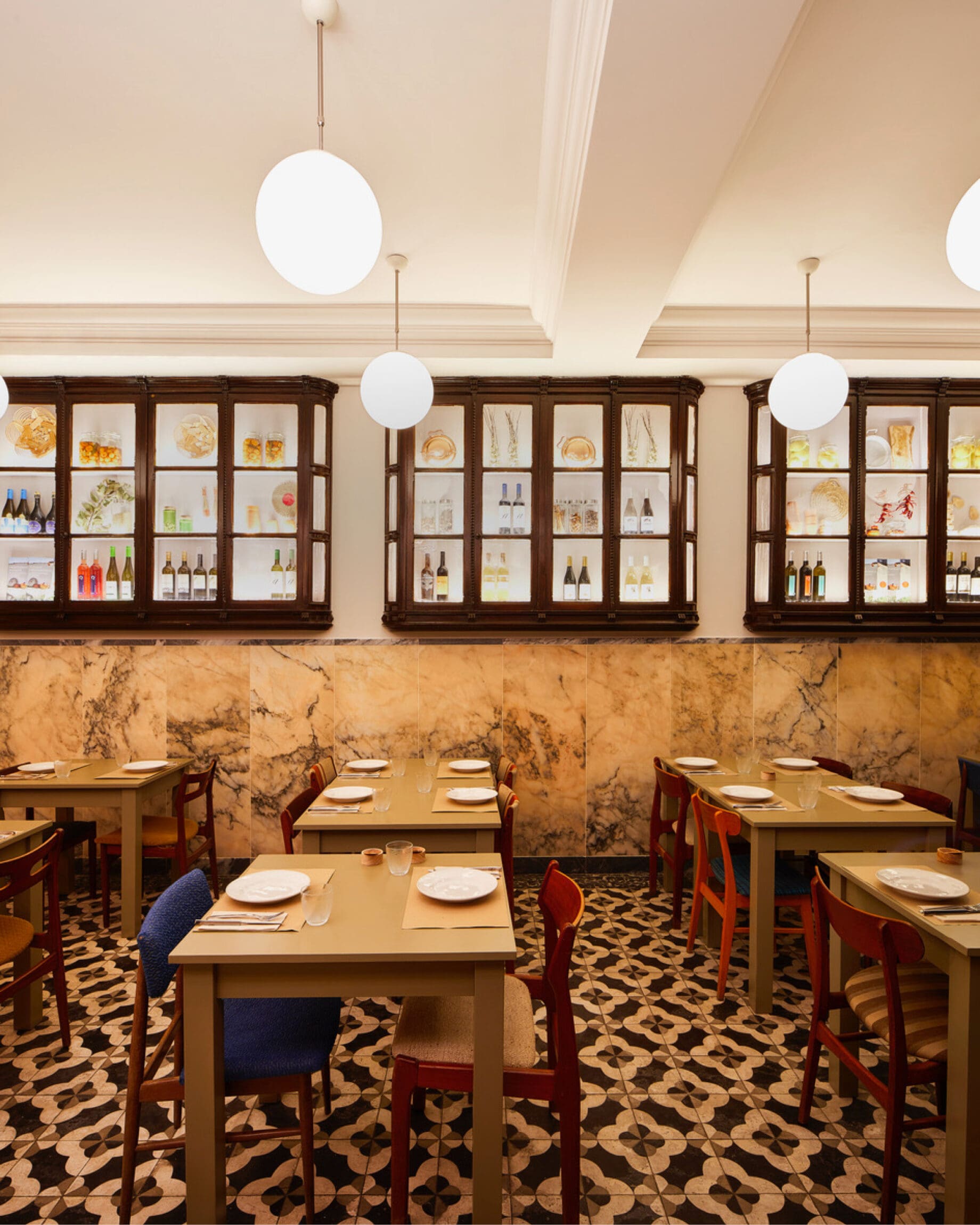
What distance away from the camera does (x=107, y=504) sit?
4.82 m

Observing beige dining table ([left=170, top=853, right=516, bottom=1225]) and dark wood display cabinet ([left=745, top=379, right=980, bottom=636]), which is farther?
dark wood display cabinet ([left=745, top=379, right=980, bottom=636])

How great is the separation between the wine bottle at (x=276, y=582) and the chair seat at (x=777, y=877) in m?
3.07

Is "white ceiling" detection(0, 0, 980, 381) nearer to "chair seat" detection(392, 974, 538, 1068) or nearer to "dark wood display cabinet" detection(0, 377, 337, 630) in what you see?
"dark wood display cabinet" detection(0, 377, 337, 630)

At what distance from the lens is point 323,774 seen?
3910 mm

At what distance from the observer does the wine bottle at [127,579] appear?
4805 millimetres

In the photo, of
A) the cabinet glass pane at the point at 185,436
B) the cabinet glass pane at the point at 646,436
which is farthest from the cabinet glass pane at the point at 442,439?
the cabinet glass pane at the point at 185,436

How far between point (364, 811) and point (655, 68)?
290cm

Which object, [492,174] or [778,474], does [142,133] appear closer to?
[492,174]

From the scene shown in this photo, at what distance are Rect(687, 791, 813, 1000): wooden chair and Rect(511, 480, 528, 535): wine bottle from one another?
2081 mm

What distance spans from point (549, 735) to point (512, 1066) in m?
3.00

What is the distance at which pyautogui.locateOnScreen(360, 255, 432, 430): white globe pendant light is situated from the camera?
11.5 feet

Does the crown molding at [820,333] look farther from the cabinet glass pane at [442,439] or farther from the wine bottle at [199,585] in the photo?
the wine bottle at [199,585]

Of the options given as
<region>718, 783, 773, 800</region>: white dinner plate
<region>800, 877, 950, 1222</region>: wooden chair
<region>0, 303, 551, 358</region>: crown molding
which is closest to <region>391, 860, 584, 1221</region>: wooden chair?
<region>800, 877, 950, 1222</region>: wooden chair

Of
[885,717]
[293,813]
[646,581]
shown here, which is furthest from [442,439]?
[885,717]
